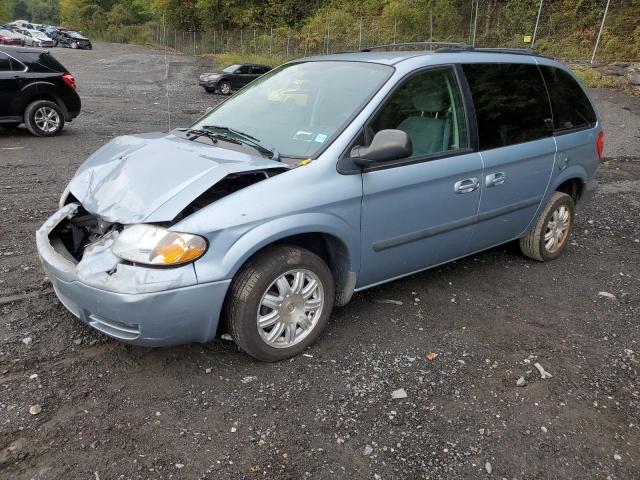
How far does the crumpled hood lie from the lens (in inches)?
113

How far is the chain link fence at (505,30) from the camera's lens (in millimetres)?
17484

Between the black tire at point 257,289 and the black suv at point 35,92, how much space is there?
8.56 meters

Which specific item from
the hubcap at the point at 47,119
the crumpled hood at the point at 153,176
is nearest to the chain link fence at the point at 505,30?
the hubcap at the point at 47,119

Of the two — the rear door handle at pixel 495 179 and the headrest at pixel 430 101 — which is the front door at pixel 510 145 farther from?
the headrest at pixel 430 101

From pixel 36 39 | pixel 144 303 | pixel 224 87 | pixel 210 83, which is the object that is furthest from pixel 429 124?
pixel 36 39

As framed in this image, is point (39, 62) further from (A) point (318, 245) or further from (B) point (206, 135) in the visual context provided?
(A) point (318, 245)

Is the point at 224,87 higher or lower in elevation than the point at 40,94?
lower

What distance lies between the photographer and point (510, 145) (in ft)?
13.7

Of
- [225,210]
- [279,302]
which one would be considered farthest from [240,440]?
[225,210]

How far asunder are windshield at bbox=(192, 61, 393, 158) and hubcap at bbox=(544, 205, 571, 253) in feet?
7.89

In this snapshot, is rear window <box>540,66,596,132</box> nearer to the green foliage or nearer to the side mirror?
the side mirror

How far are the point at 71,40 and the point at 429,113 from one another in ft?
170

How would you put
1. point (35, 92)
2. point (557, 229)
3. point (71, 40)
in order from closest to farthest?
1. point (557, 229)
2. point (35, 92)
3. point (71, 40)

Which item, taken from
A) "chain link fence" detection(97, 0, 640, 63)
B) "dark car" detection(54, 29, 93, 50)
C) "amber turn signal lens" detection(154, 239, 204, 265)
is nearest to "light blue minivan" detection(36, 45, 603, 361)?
"amber turn signal lens" detection(154, 239, 204, 265)
